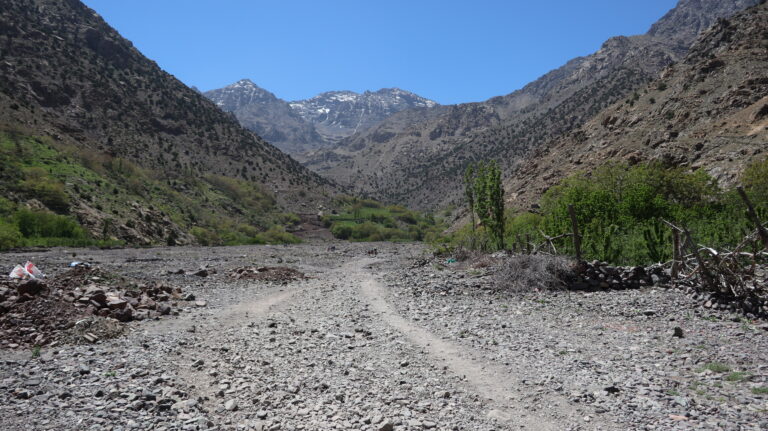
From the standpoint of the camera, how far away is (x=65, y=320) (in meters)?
10.7

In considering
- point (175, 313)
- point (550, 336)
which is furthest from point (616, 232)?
point (175, 313)

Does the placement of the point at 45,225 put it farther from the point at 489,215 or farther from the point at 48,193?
the point at 489,215

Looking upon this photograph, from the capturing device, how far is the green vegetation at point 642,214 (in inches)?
765

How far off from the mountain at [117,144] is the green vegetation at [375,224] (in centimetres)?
1018

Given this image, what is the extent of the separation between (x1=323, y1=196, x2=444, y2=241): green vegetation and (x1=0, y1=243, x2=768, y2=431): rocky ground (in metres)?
70.2

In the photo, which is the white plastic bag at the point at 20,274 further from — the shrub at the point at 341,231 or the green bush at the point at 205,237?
the shrub at the point at 341,231

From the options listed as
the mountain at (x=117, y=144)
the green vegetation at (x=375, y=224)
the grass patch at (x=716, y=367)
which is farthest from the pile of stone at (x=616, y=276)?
the green vegetation at (x=375, y=224)

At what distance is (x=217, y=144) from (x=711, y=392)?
119 meters

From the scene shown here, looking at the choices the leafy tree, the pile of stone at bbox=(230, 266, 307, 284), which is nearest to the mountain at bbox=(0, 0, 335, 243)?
the pile of stone at bbox=(230, 266, 307, 284)

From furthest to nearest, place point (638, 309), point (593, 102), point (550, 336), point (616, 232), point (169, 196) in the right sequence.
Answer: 1. point (593, 102)
2. point (169, 196)
3. point (616, 232)
4. point (638, 309)
5. point (550, 336)

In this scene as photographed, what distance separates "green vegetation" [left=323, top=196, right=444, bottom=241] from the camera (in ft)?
331

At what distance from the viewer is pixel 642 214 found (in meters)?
25.7

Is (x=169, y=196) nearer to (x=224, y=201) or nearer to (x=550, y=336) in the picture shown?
(x=224, y=201)

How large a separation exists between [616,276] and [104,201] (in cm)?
5561
